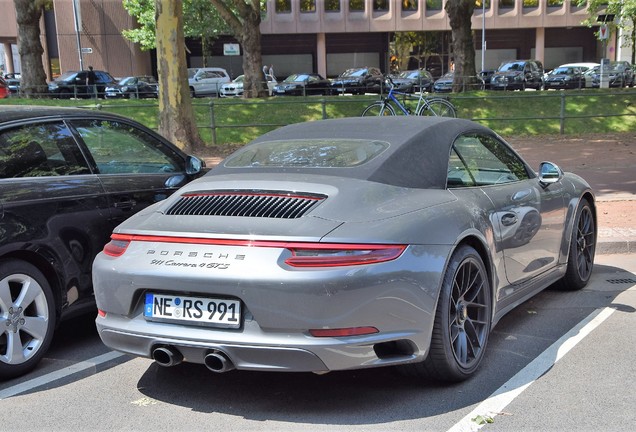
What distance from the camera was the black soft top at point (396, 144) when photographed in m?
3.87

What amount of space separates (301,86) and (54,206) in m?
27.9

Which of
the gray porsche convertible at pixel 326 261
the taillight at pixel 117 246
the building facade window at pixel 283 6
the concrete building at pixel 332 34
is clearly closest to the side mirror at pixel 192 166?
the gray porsche convertible at pixel 326 261

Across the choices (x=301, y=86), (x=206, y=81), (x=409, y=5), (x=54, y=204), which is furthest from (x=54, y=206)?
(x=409, y=5)

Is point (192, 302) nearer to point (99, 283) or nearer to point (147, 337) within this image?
point (147, 337)

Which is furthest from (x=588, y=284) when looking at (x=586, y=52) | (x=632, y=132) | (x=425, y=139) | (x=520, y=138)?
(x=586, y=52)

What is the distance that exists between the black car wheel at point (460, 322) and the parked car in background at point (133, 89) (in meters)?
23.8

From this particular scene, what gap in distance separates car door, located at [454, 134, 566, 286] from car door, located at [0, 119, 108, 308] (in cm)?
259

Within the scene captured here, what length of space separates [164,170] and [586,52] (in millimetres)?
62640

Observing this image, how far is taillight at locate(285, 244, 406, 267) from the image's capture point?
3197 mm

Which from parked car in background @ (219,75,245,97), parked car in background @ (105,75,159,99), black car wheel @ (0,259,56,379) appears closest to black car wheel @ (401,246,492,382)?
black car wheel @ (0,259,56,379)

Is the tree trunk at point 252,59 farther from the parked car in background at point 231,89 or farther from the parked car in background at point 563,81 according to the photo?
A: the parked car in background at point 563,81

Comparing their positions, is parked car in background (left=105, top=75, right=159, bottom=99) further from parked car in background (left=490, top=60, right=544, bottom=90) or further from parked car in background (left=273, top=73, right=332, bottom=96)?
parked car in background (left=490, top=60, right=544, bottom=90)

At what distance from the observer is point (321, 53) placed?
56.0m

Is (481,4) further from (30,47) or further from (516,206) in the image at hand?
(516,206)
